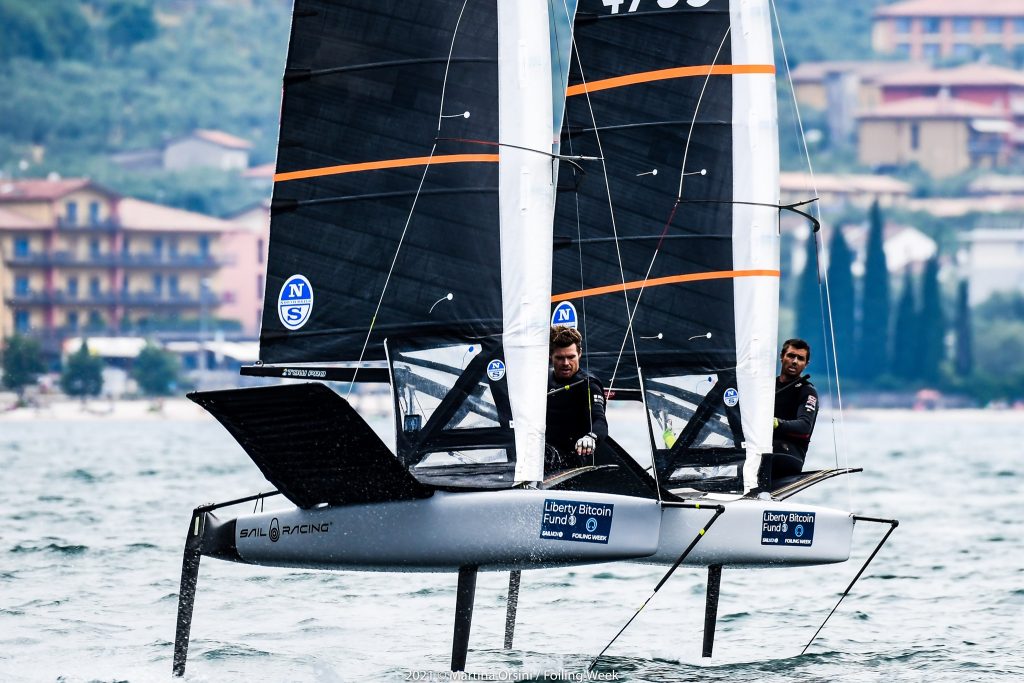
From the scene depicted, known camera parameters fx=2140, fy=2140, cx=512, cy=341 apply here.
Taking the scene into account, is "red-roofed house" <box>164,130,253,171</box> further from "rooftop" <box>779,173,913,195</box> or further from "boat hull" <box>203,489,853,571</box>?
"boat hull" <box>203,489,853,571</box>

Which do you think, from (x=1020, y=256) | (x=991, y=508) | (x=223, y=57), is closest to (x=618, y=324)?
(x=991, y=508)

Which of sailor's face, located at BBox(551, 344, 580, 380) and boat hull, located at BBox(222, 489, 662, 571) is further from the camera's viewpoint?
sailor's face, located at BBox(551, 344, 580, 380)

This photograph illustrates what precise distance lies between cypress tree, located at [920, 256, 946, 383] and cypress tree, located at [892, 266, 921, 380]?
0.43 meters

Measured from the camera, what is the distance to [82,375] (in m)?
106

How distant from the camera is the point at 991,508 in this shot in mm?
33250

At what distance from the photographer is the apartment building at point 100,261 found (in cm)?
12088

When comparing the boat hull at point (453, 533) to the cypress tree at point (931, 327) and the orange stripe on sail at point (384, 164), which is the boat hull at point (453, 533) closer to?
the orange stripe on sail at point (384, 164)

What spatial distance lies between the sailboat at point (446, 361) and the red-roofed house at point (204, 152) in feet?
514

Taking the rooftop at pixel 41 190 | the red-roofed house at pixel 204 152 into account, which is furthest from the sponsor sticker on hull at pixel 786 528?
the red-roofed house at pixel 204 152

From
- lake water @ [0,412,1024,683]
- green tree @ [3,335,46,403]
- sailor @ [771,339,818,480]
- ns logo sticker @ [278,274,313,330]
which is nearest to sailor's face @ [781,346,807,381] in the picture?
sailor @ [771,339,818,480]

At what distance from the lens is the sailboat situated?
472 inches

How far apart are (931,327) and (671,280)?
105 meters

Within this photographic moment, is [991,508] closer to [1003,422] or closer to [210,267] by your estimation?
[1003,422]

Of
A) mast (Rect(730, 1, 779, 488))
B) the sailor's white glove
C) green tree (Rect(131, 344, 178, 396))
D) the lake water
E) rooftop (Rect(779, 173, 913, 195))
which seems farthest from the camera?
rooftop (Rect(779, 173, 913, 195))
